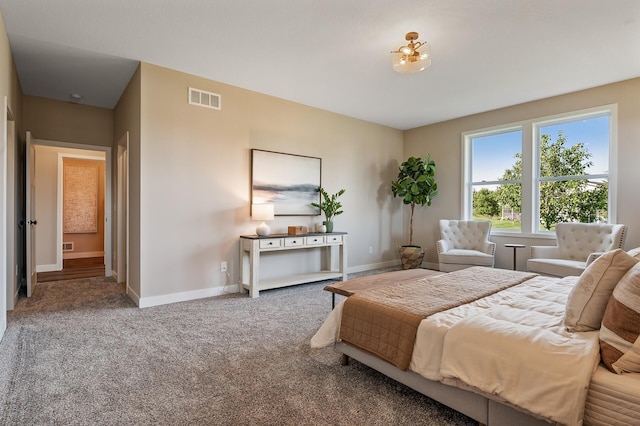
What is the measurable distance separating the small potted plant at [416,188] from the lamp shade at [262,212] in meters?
2.64

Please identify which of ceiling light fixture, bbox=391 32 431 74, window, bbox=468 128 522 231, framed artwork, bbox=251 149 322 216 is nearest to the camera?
ceiling light fixture, bbox=391 32 431 74

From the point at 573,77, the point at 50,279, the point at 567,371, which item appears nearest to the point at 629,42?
the point at 573,77

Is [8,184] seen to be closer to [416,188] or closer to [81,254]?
[81,254]

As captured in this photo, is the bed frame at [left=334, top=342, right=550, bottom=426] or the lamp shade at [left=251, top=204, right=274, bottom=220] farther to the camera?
the lamp shade at [left=251, top=204, right=274, bottom=220]

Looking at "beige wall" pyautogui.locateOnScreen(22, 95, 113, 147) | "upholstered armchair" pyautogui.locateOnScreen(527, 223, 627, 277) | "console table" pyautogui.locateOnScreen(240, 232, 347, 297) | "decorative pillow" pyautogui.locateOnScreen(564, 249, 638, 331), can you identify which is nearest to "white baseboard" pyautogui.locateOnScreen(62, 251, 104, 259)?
"beige wall" pyautogui.locateOnScreen(22, 95, 113, 147)

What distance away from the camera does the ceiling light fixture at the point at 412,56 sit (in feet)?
9.55

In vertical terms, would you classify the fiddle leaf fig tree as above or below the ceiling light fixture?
below

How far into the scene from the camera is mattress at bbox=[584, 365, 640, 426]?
114 centimetres

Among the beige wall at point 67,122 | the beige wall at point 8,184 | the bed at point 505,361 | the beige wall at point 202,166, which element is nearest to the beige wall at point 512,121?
the beige wall at point 202,166

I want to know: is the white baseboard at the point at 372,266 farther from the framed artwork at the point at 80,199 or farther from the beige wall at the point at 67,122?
the framed artwork at the point at 80,199

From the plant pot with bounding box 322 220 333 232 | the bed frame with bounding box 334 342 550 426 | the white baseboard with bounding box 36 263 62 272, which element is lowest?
the white baseboard with bounding box 36 263 62 272

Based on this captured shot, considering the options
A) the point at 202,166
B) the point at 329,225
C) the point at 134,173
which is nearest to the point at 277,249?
the point at 329,225

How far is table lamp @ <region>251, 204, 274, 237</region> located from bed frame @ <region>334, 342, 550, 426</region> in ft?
8.53

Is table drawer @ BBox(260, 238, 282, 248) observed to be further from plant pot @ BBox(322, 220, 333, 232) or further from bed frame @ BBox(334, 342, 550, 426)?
bed frame @ BBox(334, 342, 550, 426)
